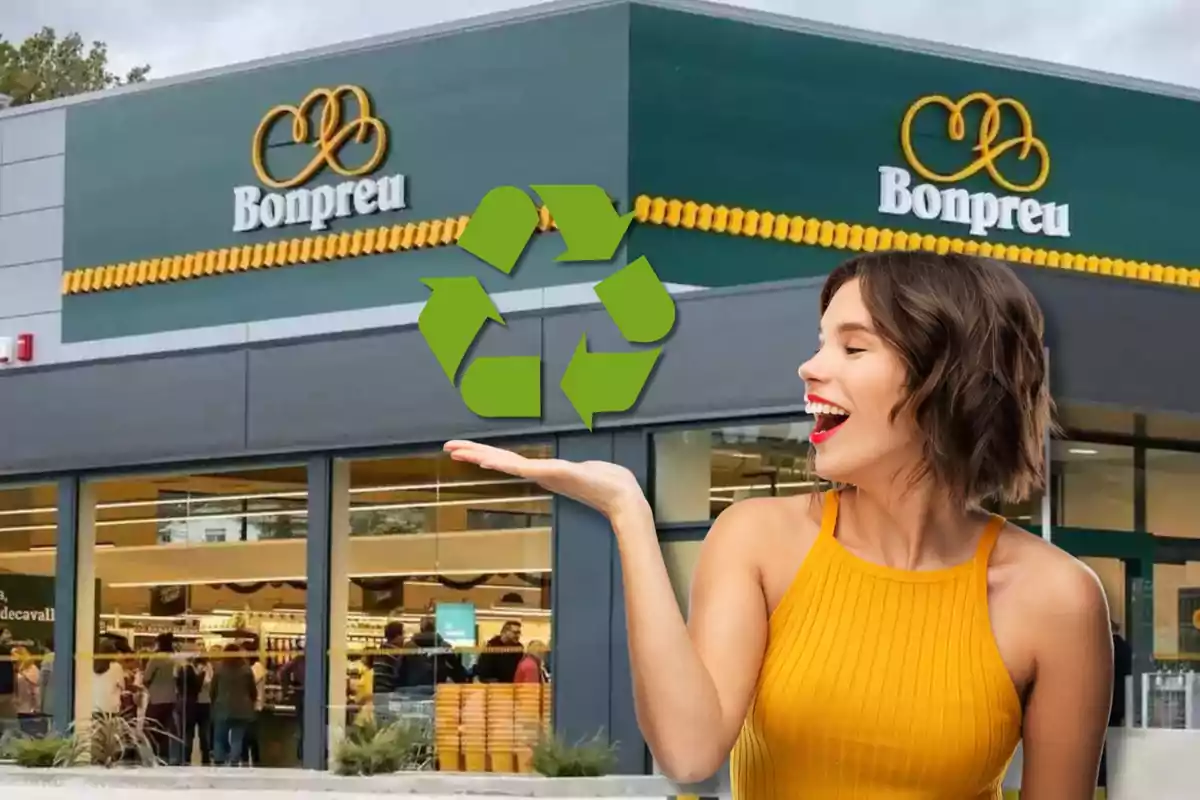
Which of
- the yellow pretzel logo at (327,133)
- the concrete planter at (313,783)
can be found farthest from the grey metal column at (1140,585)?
the yellow pretzel logo at (327,133)

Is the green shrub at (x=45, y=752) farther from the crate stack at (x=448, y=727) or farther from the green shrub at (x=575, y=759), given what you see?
the green shrub at (x=575, y=759)

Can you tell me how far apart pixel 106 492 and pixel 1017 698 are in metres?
20.0

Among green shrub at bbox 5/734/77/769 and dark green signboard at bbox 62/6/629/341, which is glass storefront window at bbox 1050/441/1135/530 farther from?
green shrub at bbox 5/734/77/769

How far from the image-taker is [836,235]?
19297mm

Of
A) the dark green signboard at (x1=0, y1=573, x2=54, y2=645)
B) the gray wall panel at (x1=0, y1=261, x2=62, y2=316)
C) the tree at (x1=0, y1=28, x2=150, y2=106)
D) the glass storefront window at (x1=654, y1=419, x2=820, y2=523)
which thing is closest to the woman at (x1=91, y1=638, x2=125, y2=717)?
the dark green signboard at (x1=0, y1=573, x2=54, y2=645)

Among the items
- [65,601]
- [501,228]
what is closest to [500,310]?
[501,228]

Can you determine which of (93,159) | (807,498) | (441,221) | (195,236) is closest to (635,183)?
(441,221)

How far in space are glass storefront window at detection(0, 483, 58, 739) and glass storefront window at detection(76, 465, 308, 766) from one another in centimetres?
52

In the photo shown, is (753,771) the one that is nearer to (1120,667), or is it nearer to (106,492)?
(1120,667)

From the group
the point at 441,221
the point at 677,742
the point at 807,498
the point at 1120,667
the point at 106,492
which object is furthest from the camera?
the point at 106,492

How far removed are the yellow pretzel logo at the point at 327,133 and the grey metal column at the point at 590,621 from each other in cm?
399

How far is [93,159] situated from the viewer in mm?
22266

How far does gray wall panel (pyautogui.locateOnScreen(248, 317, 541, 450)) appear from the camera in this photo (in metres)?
18.7

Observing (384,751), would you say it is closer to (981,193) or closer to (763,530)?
(981,193)
